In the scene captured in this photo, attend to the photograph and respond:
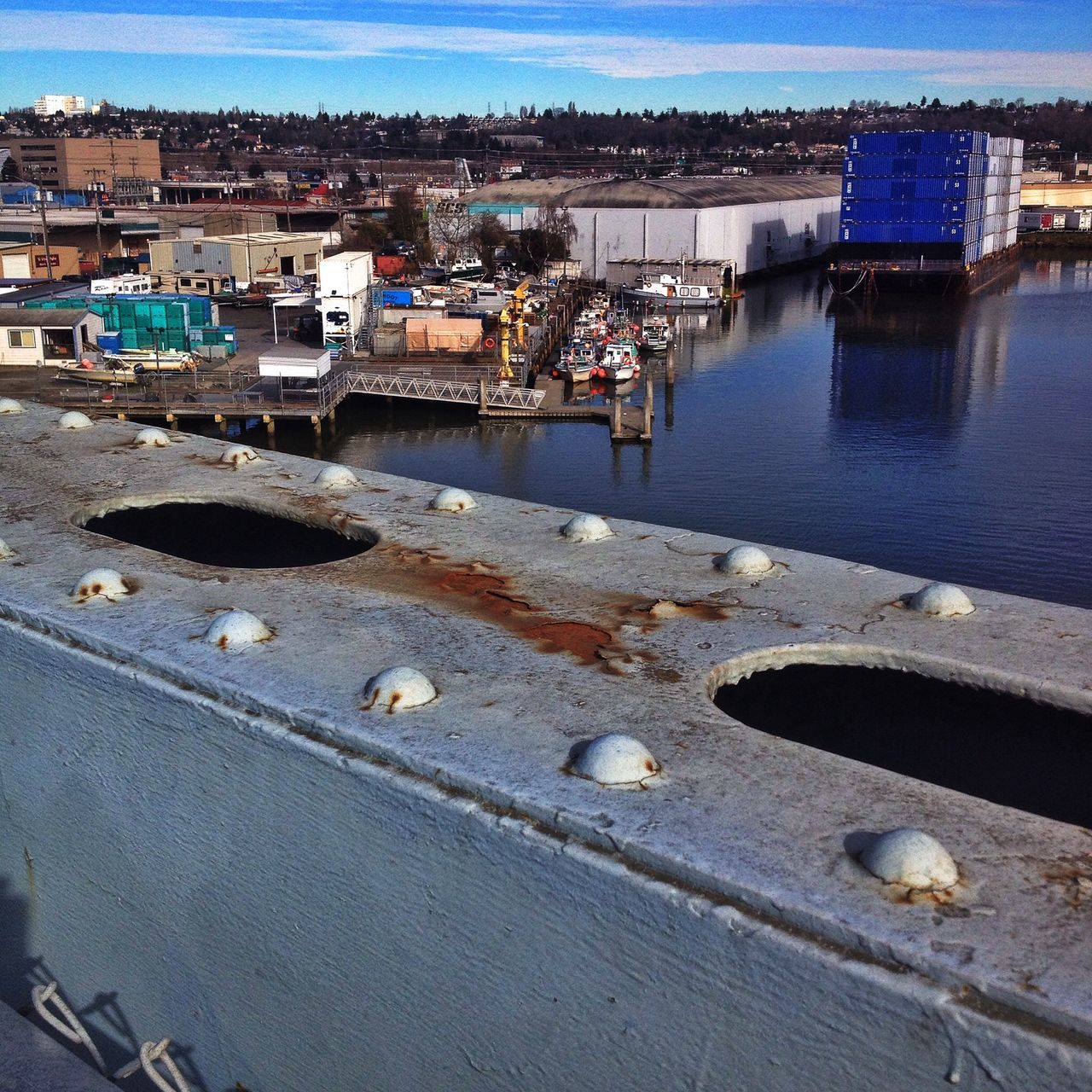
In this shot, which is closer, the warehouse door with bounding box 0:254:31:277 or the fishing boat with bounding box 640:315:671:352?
the fishing boat with bounding box 640:315:671:352

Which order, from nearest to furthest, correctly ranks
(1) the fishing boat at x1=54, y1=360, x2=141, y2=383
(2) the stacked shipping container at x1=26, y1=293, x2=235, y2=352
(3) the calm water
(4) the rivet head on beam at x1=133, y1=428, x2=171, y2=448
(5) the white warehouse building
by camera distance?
(4) the rivet head on beam at x1=133, y1=428, x2=171, y2=448 < (3) the calm water < (1) the fishing boat at x1=54, y1=360, x2=141, y2=383 < (2) the stacked shipping container at x1=26, y1=293, x2=235, y2=352 < (5) the white warehouse building

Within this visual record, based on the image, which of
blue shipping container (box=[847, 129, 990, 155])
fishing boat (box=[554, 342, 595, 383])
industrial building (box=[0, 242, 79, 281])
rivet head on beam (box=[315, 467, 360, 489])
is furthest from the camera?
blue shipping container (box=[847, 129, 990, 155])

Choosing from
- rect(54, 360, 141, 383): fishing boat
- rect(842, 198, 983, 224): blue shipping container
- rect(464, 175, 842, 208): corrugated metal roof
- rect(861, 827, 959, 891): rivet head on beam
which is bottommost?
rect(54, 360, 141, 383): fishing boat

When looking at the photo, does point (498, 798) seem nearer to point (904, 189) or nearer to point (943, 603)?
point (943, 603)

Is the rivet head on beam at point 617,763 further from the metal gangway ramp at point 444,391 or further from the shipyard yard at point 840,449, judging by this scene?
the metal gangway ramp at point 444,391

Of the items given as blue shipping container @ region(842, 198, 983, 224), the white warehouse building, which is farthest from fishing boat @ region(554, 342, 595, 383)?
blue shipping container @ region(842, 198, 983, 224)

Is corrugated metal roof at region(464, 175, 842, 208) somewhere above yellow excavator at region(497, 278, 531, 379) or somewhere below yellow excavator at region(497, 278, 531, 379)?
above

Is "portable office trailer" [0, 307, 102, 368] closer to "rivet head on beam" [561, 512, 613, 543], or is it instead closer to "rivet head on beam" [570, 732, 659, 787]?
"rivet head on beam" [561, 512, 613, 543]
